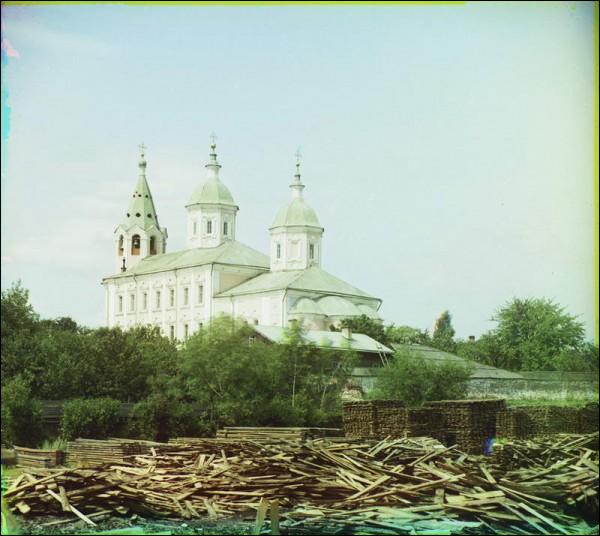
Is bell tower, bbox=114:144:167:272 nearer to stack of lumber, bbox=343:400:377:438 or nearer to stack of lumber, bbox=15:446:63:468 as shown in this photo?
stack of lumber, bbox=15:446:63:468

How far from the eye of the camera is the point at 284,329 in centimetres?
2073

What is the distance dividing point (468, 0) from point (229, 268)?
A: 14.3 meters

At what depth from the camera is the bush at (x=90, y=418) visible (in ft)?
50.9

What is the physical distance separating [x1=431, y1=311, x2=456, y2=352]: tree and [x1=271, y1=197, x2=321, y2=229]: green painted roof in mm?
3717

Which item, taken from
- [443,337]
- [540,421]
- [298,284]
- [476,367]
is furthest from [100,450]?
[443,337]

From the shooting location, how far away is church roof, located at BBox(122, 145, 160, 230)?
18.3m

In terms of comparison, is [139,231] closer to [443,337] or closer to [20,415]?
[20,415]

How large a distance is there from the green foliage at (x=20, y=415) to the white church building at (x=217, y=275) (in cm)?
436

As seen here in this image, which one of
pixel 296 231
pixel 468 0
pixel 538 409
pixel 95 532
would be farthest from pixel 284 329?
pixel 468 0

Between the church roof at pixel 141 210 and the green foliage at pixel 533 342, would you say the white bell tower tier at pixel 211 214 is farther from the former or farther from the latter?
the green foliage at pixel 533 342

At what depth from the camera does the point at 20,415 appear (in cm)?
1453

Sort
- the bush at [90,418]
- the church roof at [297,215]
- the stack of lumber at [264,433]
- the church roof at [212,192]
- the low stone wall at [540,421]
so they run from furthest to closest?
the church roof at [297,215], the church roof at [212,192], the stack of lumber at [264,433], the low stone wall at [540,421], the bush at [90,418]

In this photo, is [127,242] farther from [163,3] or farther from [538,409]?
[163,3]

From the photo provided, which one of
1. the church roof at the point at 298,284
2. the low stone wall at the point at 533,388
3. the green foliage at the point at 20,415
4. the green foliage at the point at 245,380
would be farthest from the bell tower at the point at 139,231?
the low stone wall at the point at 533,388
